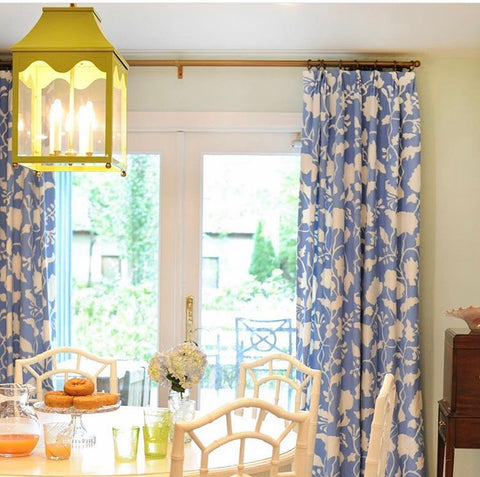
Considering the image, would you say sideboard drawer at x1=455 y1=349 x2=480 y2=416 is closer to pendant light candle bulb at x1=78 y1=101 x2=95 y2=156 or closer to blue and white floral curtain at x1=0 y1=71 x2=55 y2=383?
pendant light candle bulb at x1=78 y1=101 x2=95 y2=156

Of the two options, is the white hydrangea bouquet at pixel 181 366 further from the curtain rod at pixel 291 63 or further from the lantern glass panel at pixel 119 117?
the curtain rod at pixel 291 63

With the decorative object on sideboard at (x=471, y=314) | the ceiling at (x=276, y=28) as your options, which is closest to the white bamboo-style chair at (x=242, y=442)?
the decorative object on sideboard at (x=471, y=314)

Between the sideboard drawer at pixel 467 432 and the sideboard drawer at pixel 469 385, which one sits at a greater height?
the sideboard drawer at pixel 469 385

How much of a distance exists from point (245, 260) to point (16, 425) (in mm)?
2169

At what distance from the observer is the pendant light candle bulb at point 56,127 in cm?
256

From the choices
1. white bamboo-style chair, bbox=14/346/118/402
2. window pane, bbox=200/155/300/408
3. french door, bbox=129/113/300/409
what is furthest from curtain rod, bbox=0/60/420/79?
white bamboo-style chair, bbox=14/346/118/402

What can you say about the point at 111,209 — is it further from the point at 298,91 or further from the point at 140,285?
the point at 298,91

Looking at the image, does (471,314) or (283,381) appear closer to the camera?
(283,381)

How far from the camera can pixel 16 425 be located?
2.65m

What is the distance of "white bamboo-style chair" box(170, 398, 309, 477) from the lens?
199cm

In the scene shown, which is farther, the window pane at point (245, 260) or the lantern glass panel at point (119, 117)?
the window pane at point (245, 260)

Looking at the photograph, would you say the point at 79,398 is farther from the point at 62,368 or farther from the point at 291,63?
the point at 291,63

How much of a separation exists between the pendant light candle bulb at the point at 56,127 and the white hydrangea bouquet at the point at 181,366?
79cm

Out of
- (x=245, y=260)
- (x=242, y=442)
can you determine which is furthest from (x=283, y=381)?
(x=242, y=442)
